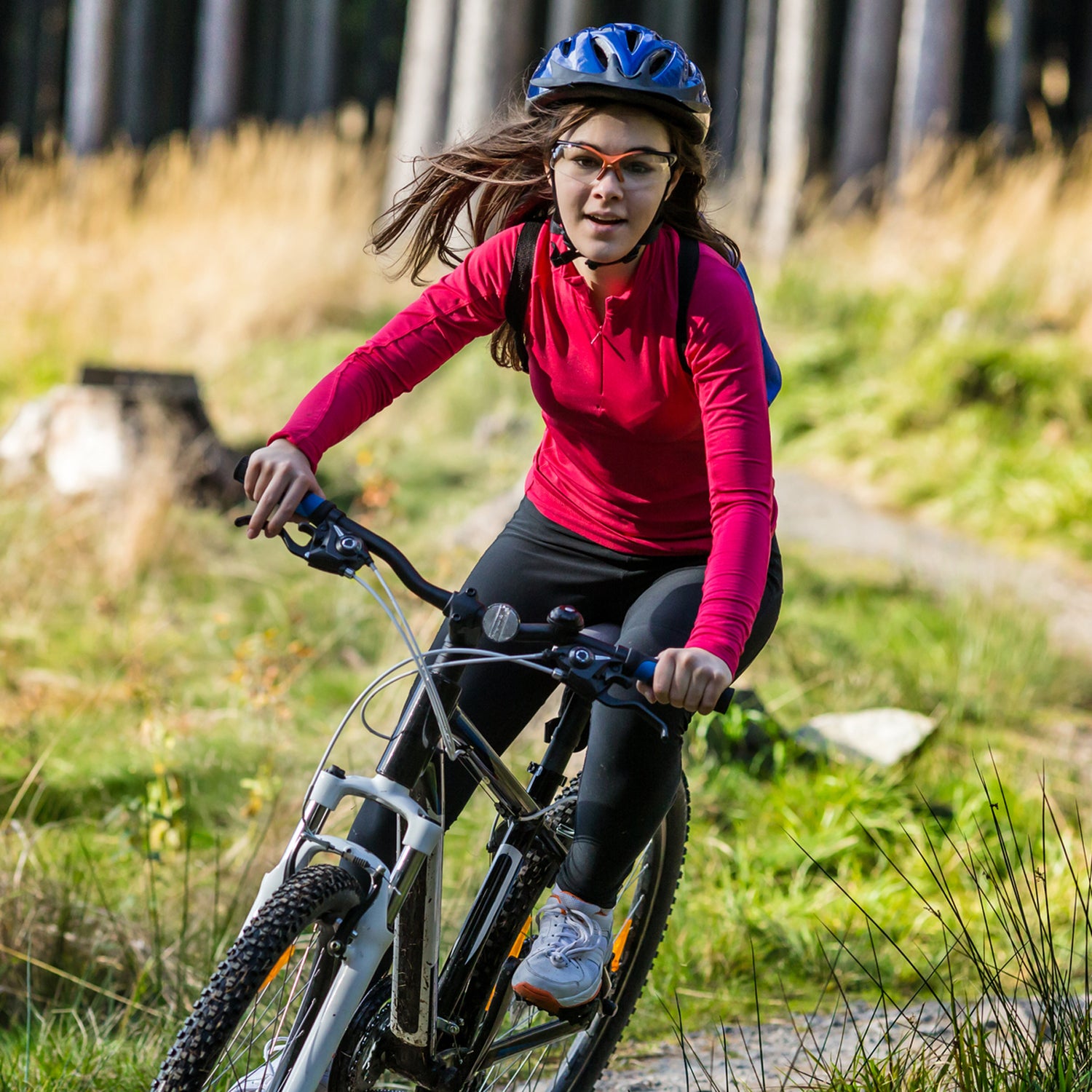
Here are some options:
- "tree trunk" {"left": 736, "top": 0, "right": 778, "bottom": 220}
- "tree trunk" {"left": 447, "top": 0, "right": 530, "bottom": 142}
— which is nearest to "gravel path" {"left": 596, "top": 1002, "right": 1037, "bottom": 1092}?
"tree trunk" {"left": 447, "top": 0, "right": 530, "bottom": 142}

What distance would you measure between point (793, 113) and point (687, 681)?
12.0 metres

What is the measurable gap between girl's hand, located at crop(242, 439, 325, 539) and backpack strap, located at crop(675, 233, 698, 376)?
0.71 metres

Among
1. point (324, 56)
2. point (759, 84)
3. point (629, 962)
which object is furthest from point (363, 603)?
point (324, 56)

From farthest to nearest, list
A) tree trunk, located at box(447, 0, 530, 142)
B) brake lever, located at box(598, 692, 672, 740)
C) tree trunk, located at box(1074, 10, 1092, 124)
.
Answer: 1. tree trunk, located at box(1074, 10, 1092, 124)
2. tree trunk, located at box(447, 0, 530, 142)
3. brake lever, located at box(598, 692, 672, 740)

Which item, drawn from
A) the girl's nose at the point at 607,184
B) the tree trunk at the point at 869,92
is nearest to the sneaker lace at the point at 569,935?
the girl's nose at the point at 607,184

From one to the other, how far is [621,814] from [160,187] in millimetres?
10302

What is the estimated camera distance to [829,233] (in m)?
11.7

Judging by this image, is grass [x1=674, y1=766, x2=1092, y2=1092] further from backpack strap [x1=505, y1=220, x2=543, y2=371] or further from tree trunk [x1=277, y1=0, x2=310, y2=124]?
tree trunk [x1=277, y1=0, x2=310, y2=124]

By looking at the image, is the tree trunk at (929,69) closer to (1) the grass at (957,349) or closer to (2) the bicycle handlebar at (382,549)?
(1) the grass at (957,349)

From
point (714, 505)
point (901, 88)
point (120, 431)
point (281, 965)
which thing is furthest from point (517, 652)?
point (901, 88)

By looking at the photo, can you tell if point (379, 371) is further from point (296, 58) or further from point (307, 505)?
point (296, 58)

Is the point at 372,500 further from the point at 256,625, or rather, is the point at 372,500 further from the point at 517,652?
the point at 517,652

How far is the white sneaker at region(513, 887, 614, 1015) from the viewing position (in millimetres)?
2312

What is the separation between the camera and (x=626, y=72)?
7.68 feet
